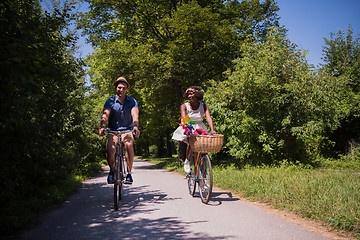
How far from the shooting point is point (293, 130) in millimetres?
10344

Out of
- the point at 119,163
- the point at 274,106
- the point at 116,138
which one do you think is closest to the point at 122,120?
the point at 116,138

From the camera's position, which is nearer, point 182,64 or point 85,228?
point 85,228

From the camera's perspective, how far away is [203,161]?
589cm

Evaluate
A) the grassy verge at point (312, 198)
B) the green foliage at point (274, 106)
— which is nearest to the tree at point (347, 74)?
the green foliage at point (274, 106)

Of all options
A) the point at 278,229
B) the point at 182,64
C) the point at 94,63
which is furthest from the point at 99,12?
the point at 278,229

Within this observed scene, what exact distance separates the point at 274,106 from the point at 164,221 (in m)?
7.83

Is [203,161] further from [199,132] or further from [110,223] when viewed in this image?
[110,223]

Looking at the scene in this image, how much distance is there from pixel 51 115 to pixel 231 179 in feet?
15.8

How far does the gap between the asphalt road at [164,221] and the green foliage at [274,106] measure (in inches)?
204

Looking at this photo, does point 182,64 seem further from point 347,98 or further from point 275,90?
point 347,98

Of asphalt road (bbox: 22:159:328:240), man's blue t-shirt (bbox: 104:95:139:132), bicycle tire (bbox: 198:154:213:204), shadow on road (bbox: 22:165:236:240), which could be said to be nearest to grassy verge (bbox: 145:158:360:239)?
asphalt road (bbox: 22:159:328:240)

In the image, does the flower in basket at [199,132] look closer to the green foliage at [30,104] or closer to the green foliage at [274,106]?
the green foliage at [30,104]

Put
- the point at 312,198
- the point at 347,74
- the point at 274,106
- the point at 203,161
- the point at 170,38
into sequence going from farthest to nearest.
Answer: the point at 347,74, the point at 170,38, the point at 274,106, the point at 203,161, the point at 312,198

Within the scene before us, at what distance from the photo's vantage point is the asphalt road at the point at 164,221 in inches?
144
